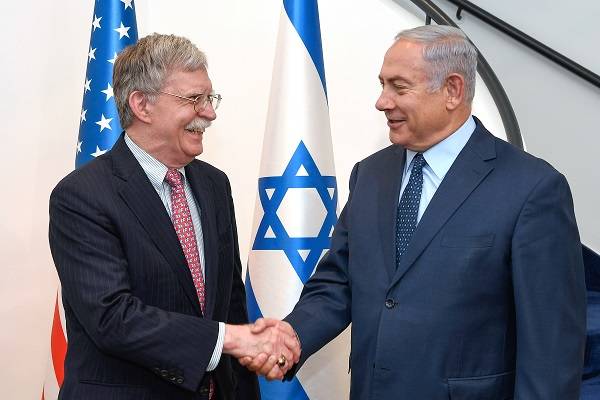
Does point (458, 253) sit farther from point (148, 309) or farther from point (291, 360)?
point (148, 309)

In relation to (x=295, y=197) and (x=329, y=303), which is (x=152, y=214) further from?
(x=295, y=197)

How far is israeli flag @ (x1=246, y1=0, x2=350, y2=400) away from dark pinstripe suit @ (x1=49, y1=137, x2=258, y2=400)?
35.2 inches

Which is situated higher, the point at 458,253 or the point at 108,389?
the point at 458,253

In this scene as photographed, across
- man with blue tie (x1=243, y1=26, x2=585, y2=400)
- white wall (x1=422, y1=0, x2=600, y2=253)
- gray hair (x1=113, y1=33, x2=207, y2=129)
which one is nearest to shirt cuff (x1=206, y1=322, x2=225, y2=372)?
man with blue tie (x1=243, y1=26, x2=585, y2=400)

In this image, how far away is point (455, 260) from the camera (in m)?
1.95

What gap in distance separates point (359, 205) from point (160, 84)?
625mm

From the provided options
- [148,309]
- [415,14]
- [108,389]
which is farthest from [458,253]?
[415,14]

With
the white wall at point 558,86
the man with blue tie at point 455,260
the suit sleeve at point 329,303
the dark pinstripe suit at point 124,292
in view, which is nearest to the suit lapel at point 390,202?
the man with blue tie at point 455,260

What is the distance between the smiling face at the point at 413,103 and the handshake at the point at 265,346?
0.60 m

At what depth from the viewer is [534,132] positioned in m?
4.45

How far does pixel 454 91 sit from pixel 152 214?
2.75 feet

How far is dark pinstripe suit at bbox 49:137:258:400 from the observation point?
1.84 metres

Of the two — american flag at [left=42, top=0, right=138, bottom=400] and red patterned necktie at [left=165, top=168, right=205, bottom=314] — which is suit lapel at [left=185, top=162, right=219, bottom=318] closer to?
red patterned necktie at [left=165, top=168, right=205, bottom=314]

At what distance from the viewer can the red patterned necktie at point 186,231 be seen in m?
2.01
